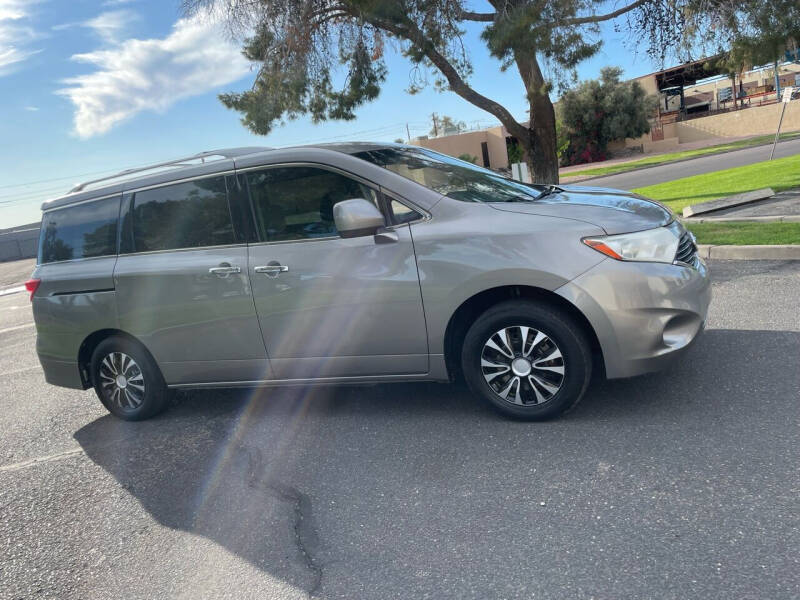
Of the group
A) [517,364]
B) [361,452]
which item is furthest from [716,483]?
[361,452]

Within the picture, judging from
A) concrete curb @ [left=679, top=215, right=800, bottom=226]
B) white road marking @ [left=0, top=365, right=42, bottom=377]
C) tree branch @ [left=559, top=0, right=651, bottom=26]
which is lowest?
white road marking @ [left=0, top=365, right=42, bottom=377]

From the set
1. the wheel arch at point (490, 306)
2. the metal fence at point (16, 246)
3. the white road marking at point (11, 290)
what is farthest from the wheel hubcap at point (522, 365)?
the metal fence at point (16, 246)

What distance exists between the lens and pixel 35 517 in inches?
163

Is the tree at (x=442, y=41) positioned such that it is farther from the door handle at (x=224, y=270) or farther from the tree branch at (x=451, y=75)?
the door handle at (x=224, y=270)

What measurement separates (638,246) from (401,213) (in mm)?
1444

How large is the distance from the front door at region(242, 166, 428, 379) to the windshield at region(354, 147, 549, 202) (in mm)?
352

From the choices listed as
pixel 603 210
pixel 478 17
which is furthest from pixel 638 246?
pixel 478 17

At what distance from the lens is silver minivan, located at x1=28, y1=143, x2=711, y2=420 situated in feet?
12.9

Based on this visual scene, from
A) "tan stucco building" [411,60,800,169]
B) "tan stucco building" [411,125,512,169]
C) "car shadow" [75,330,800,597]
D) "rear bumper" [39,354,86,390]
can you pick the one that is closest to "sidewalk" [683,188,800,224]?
"car shadow" [75,330,800,597]

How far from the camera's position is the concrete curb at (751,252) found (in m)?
7.66

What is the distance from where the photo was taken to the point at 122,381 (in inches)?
213

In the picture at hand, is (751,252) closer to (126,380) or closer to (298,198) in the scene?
(298,198)

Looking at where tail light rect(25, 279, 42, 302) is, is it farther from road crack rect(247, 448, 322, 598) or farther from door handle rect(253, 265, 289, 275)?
road crack rect(247, 448, 322, 598)

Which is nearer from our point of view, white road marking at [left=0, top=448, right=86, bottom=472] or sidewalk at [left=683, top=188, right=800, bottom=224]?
white road marking at [left=0, top=448, right=86, bottom=472]
